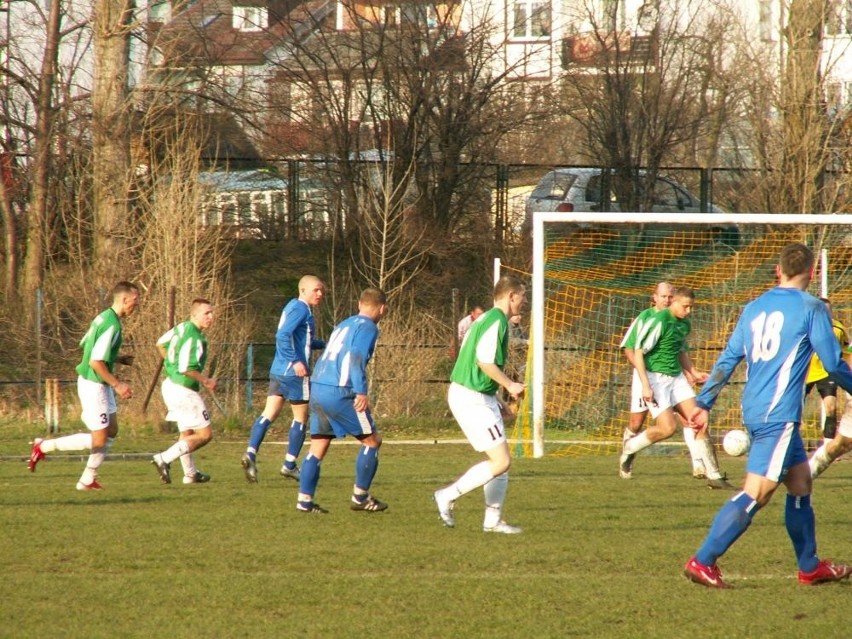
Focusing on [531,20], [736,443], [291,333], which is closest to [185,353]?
[291,333]

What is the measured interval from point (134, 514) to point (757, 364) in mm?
5032

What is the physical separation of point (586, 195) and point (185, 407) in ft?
52.0

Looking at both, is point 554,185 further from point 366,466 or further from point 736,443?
point 736,443

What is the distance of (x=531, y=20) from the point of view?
90.2ft

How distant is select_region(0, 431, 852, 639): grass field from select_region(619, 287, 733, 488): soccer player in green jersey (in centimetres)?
72

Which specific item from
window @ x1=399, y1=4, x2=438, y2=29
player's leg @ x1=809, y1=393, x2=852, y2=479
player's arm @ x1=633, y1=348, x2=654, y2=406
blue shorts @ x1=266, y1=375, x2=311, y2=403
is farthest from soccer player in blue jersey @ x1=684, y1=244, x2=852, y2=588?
window @ x1=399, y1=4, x2=438, y2=29

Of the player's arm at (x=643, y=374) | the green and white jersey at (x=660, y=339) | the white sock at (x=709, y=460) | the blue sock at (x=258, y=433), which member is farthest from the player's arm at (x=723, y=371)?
the blue sock at (x=258, y=433)

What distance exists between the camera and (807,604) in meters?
6.21

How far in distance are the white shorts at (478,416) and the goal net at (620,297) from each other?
5472mm

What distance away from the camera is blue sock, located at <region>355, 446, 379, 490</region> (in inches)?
373

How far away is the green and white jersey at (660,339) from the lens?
11945mm

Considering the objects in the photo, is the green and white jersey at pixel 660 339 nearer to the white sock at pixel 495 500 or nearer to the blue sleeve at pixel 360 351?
the blue sleeve at pixel 360 351

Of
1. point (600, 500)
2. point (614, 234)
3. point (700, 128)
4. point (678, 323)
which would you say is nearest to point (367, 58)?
point (614, 234)

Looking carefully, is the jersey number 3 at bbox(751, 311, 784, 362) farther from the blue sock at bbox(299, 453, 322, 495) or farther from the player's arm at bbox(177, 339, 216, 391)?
the player's arm at bbox(177, 339, 216, 391)
